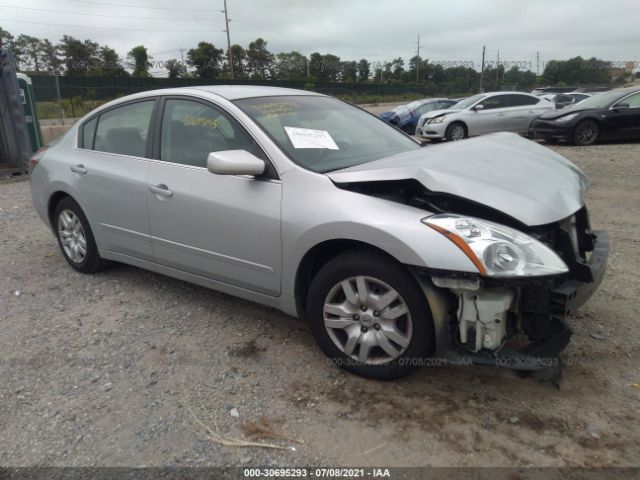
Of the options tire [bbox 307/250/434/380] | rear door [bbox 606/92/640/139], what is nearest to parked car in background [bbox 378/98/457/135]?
rear door [bbox 606/92/640/139]

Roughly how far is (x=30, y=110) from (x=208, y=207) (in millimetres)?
9413

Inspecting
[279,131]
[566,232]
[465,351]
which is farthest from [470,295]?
[279,131]

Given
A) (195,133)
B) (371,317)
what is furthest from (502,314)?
(195,133)

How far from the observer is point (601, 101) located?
11.6 metres

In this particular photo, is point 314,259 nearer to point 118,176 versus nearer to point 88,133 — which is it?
point 118,176

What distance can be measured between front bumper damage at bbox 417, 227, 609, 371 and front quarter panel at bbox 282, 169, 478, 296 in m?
0.10

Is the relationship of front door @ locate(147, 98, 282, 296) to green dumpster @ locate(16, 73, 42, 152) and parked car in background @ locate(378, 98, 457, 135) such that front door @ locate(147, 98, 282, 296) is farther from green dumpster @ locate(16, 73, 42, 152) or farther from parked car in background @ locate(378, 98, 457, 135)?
parked car in background @ locate(378, 98, 457, 135)

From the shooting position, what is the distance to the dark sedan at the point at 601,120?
11.2 m

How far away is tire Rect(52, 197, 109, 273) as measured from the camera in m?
4.26

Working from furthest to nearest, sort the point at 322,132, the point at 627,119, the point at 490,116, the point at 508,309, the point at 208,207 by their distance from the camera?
the point at 490,116 < the point at 627,119 < the point at 322,132 < the point at 208,207 < the point at 508,309

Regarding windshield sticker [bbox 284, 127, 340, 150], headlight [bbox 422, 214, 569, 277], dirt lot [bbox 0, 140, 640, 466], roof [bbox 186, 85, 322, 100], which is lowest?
dirt lot [bbox 0, 140, 640, 466]

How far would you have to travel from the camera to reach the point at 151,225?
11.8 feet

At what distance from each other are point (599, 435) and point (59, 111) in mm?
→ 20714

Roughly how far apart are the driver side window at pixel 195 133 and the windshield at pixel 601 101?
10.9m
